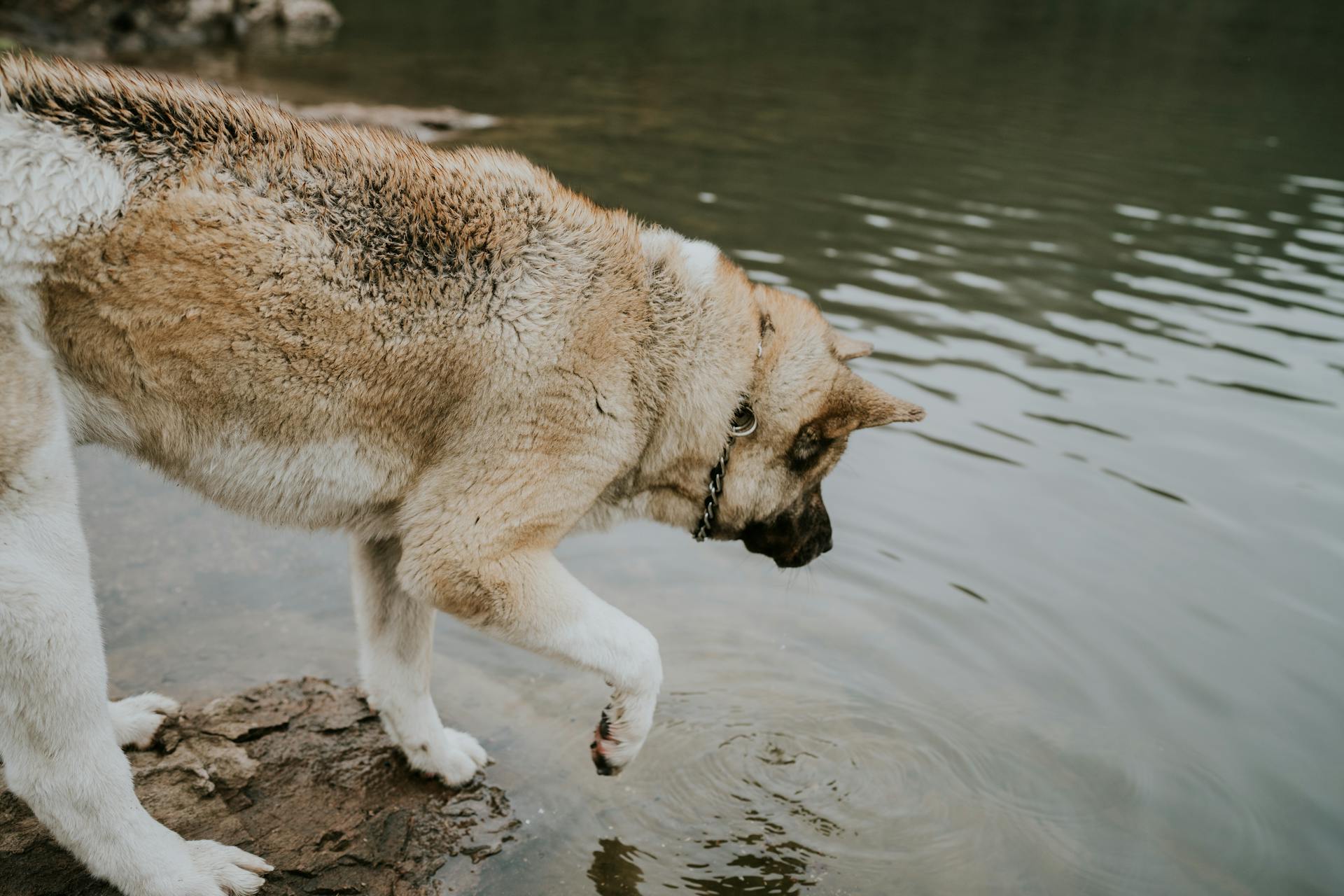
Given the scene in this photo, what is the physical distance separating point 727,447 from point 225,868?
2325 mm

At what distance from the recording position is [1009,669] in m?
5.73

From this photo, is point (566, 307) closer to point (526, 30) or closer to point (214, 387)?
point (214, 387)

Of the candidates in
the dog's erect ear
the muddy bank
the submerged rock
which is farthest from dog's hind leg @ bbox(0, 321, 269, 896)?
the muddy bank

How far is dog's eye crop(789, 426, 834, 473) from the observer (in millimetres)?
4539

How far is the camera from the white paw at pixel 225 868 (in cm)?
351

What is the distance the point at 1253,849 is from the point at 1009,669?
1372mm

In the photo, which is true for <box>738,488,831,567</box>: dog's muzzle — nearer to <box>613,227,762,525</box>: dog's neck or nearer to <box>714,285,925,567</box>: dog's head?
<box>714,285,925,567</box>: dog's head

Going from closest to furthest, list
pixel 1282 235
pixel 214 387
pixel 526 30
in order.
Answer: pixel 214 387, pixel 1282 235, pixel 526 30

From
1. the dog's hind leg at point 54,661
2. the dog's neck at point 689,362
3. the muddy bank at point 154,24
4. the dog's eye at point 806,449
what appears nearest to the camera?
the dog's hind leg at point 54,661

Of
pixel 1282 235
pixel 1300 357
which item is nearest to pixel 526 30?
pixel 1282 235

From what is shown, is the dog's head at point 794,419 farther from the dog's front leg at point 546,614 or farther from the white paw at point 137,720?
the white paw at point 137,720

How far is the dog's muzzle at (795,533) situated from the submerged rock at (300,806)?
1514mm

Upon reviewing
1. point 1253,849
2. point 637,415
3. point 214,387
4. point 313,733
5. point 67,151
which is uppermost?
point 67,151

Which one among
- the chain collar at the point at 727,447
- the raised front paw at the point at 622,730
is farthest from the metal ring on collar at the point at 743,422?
the raised front paw at the point at 622,730
